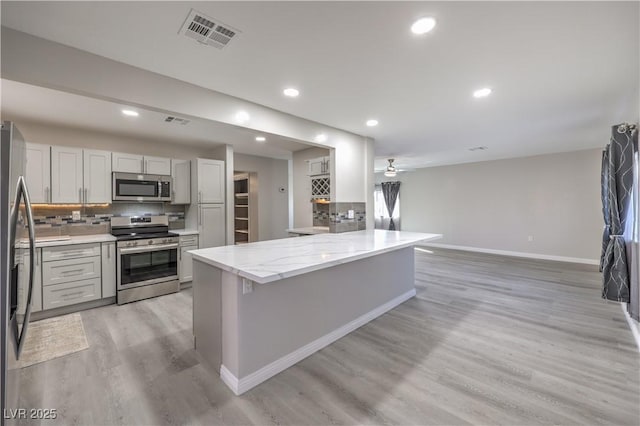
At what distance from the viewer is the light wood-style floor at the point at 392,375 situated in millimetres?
1775

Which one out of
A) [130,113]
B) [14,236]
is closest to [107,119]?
[130,113]

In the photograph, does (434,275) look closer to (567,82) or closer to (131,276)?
(567,82)

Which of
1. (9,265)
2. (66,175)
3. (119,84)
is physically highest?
(119,84)

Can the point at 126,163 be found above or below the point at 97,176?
above

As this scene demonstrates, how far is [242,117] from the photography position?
294cm

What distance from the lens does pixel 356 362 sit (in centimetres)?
234

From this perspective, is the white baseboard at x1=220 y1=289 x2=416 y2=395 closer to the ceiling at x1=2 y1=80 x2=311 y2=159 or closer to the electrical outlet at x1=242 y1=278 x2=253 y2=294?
the electrical outlet at x1=242 y1=278 x2=253 y2=294

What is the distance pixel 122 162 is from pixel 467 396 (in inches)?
196

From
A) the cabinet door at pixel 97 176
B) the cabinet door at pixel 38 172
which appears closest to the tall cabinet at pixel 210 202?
the cabinet door at pixel 97 176

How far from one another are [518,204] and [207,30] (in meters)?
7.78

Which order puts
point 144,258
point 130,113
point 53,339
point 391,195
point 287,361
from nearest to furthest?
point 287,361
point 53,339
point 130,113
point 144,258
point 391,195

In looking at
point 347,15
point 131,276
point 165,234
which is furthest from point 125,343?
point 347,15

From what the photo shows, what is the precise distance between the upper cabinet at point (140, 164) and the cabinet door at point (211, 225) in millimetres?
841

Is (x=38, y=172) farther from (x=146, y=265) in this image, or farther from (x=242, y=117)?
(x=242, y=117)
